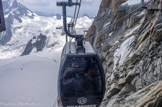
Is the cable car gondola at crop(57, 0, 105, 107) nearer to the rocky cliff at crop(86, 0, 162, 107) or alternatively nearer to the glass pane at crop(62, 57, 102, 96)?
the glass pane at crop(62, 57, 102, 96)

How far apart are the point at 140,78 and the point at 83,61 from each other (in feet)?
13.7

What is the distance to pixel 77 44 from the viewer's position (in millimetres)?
8391

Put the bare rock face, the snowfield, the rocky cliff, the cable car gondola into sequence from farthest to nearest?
the snowfield
the rocky cliff
the cable car gondola
the bare rock face

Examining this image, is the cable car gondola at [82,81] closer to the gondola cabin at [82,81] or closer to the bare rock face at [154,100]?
the gondola cabin at [82,81]

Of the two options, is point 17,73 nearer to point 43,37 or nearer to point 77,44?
point 77,44

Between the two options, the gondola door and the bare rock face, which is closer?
the bare rock face

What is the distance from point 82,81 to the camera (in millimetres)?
7707

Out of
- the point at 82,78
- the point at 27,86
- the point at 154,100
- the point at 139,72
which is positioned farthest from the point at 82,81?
the point at 27,86

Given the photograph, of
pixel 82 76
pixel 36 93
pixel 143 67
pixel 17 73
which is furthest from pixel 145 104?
pixel 17 73

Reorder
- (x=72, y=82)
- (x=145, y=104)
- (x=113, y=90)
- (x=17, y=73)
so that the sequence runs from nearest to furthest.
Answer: (x=145, y=104)
(x=72, y=82)
(x=113, y=90)
(x=17, y=73)

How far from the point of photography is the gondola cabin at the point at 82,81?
24.7 ft

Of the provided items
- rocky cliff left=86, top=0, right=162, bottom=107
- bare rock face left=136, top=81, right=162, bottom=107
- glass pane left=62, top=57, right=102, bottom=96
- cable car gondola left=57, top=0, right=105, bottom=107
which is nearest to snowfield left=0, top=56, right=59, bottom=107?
rocky cliff left=86, top=0, right=162, bottom=107

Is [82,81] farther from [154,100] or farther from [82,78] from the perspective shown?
[154,100]

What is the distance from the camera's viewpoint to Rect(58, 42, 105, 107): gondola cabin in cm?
754
